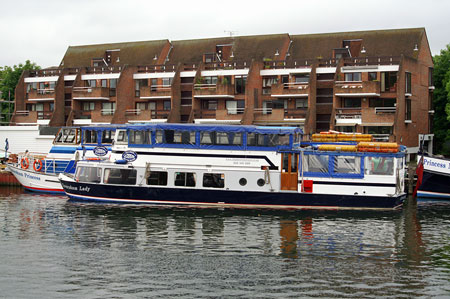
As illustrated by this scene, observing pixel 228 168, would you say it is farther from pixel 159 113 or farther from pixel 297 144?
pixel 159 113

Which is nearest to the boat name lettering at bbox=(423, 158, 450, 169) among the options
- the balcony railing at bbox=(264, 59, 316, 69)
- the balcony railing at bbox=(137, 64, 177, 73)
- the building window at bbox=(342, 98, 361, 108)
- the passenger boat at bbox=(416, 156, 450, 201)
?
the passenger boat at bbox=(416, 156, 450, 201)

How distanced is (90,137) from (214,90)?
90.0 feet

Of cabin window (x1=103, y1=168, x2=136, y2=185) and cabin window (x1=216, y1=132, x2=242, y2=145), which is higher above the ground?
cabin window (x1=216, y1=132, x2=242, y2=145)

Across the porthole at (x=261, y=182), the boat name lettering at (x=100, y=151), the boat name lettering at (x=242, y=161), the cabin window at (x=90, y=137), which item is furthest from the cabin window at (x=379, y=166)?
the cabin window at (x=90, y=137)

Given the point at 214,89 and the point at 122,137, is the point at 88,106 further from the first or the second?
the point at 122,137

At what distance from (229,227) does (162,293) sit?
1387cm

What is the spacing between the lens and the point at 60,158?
179 ft

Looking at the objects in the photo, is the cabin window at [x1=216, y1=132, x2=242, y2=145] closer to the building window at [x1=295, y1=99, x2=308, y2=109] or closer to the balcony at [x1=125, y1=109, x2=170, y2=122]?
the building window at [x1=295, y1=99, x2=308, y2=109]

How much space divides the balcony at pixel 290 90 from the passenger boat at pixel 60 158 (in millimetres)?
27628

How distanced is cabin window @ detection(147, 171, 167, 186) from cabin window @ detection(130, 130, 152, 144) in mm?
2403

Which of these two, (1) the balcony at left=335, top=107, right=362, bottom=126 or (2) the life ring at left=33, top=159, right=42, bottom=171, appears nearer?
(2) the life ring at left=33, top=159, right=42, bottom=171

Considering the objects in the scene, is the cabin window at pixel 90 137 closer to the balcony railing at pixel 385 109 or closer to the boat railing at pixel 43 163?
the boat railing at pixel 43 163

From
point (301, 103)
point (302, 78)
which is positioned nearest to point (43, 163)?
point (301, 103)

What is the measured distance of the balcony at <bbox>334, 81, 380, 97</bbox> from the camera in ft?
227
